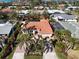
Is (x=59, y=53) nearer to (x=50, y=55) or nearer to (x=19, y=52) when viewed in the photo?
(x=50, y=55)

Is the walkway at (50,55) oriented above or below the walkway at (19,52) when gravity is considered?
below

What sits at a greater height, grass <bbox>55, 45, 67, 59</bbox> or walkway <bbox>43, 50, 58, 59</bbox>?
walkway <bbox>43, 50, 58, 59</bbox>

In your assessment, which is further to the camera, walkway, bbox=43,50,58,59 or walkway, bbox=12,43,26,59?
walkway, bbox=12,43,26,59

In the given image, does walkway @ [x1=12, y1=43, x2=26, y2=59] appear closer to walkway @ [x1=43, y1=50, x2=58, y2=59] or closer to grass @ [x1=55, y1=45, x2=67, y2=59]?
walkway @ [x1=43, y1=50, x2=58, y2=59]

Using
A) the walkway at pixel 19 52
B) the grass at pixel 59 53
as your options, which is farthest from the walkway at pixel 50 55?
→ the walkway at pixel 19 52

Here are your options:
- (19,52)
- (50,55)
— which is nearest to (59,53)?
(50,55)

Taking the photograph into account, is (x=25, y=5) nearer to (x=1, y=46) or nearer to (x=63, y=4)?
(x=63, y=4)

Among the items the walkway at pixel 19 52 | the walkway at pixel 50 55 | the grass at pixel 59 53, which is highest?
the walkway at pixel 19 52

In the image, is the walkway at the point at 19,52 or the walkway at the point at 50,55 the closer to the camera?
the walkway at the point at 50,55

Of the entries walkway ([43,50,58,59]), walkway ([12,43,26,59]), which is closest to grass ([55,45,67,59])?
walkway ([43,50,58,59])

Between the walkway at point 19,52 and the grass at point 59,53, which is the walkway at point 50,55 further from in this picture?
the walkway at point 19,52

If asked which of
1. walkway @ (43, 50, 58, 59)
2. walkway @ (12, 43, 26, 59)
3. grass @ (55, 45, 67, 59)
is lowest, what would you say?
grass @ (55, 45, 67, 59)
